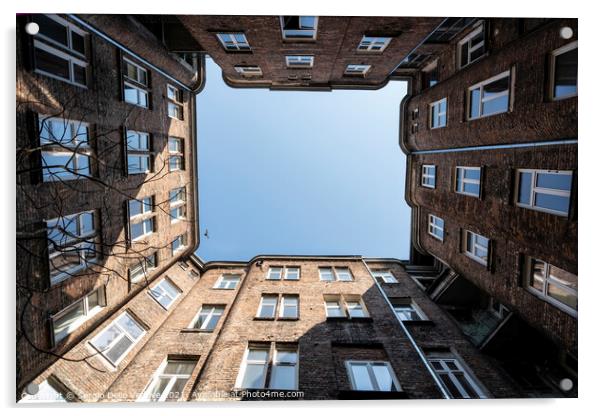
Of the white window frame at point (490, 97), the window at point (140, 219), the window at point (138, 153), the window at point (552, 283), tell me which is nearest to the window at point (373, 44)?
the white window frame at point (490, 97)

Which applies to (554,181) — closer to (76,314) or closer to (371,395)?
(371,395)

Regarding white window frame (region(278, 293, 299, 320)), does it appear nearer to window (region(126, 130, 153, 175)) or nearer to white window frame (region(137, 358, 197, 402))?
white window frame (region(137, 358, 197, 402))

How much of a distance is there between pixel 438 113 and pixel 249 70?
886 centimetres

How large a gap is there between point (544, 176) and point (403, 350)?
557cm

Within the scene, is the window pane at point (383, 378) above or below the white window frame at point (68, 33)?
below

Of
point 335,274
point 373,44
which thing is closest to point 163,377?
point 335,274

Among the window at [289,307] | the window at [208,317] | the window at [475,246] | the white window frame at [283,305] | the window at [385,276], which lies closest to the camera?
the window at [475,246]

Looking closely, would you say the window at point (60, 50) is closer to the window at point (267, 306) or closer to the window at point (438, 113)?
the window at point (267, 306)

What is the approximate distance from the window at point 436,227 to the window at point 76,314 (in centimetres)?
1239

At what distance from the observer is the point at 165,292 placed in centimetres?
1105

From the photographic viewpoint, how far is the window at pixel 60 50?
5430mm

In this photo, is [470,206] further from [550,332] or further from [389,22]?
[389,22]

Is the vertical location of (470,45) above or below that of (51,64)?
above
